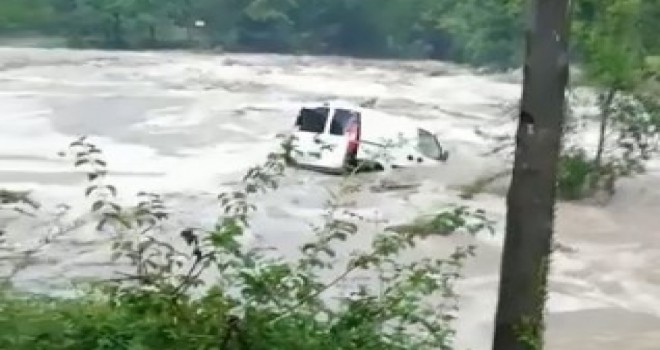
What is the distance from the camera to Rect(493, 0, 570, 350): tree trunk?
365 cm

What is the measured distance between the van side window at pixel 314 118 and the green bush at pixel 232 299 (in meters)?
15.3

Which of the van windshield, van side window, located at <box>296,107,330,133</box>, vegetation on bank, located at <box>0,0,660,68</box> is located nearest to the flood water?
the van windshield

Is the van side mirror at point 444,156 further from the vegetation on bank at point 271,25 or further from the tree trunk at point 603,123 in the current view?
the vegetation on bank at point 271,25

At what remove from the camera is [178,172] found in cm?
2178

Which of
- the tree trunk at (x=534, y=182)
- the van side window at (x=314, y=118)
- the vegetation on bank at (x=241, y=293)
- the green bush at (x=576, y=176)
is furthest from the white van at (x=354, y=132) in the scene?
the tree trunk at (x=534, y=182)

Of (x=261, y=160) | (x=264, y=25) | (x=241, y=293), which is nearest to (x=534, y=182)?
(x=241, y=293)

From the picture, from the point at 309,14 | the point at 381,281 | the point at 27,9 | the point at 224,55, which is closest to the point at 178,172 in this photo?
the point at 381,281

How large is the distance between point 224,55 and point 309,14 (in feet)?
25.9

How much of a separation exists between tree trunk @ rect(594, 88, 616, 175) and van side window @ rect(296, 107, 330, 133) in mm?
4339

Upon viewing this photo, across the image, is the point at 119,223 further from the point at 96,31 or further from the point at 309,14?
the point at 309,14

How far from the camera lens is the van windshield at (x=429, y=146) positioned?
2318cm

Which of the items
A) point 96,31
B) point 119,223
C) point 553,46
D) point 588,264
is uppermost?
point 96,31

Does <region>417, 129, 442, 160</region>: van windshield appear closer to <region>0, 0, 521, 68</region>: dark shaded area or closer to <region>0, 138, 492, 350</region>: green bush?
<region>0, 138, 492, 350</region>: green bush

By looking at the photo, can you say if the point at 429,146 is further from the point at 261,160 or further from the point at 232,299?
the point at 232,299
